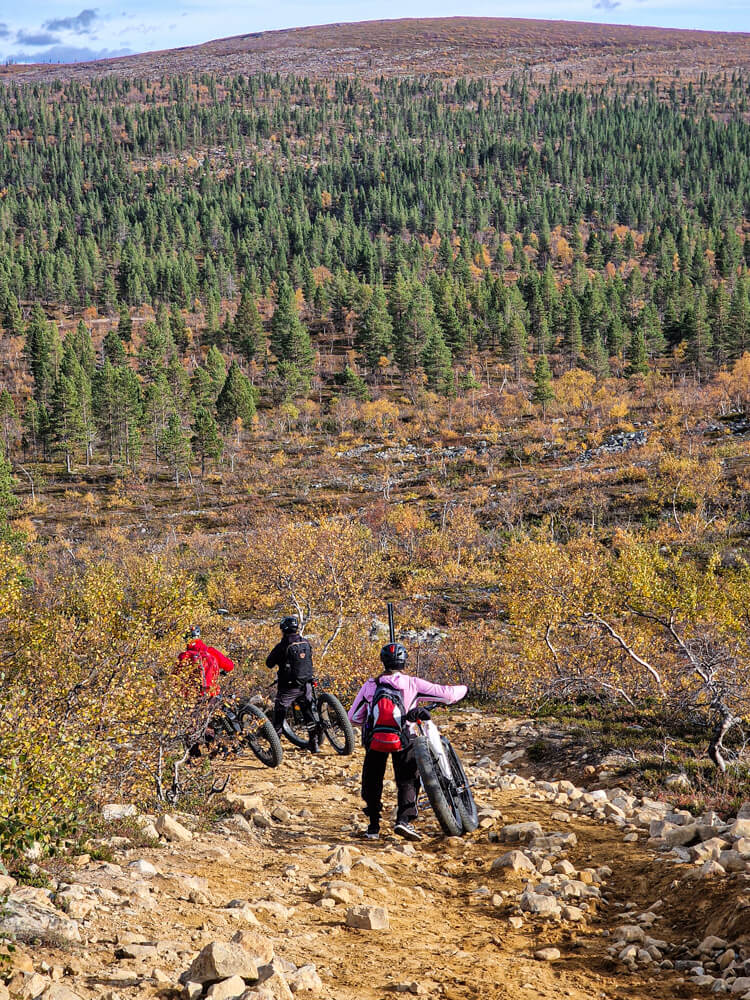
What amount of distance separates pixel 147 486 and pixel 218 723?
81875mm

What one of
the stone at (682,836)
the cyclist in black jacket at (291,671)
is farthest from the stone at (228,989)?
the cyclist in black jacket at (291,671)

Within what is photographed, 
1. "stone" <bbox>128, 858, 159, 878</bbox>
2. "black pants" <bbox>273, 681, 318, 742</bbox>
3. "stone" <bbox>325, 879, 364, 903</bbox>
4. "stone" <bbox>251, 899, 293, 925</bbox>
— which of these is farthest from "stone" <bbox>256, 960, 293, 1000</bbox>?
"black pants" <bbox>273, 681, 318, 742</bbox>

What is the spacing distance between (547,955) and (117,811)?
15.1 ft

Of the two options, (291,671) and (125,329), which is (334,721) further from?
(125,329)

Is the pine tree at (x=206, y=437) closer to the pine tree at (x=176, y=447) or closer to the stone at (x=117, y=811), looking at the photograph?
the pine tree at (x=176, y=447)

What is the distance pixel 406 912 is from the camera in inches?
255

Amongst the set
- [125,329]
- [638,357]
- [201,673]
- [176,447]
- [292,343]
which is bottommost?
[176,447]

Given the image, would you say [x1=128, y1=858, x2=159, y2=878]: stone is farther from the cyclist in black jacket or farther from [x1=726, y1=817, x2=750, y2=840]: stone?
the cyclist in black jacket

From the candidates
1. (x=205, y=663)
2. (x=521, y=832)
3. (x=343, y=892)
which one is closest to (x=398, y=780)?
(x=521, y=832)

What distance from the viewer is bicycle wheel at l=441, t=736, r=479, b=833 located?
8664mm

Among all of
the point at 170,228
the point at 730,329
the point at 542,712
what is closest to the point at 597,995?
the point at 542,712

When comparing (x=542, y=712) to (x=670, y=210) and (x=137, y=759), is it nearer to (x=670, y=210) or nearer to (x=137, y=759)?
(x=137, y=759)

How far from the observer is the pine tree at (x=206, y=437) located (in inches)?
3588

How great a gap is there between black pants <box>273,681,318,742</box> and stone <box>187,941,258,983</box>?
7.79 metres
